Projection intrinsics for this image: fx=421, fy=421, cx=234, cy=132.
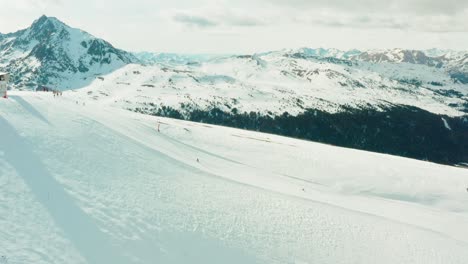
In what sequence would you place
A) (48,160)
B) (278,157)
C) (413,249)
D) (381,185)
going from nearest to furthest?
(48,160) → (413,249) → (381,185) → (278,157)

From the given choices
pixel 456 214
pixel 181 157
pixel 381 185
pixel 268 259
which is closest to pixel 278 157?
pixel 381 185

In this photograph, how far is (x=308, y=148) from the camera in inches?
2793

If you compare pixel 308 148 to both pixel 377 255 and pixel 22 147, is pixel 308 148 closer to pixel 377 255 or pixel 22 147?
pixel 377 255

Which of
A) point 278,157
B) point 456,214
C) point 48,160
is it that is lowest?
point 456,214

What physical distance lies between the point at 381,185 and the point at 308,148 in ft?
53.7

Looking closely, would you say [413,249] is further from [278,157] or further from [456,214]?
[278,157]

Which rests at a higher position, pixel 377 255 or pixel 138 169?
pixel 138 169

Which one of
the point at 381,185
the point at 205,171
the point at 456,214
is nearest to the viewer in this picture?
the point at 205,171

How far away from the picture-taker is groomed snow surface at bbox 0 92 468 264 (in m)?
24.2

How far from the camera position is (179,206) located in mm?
31578

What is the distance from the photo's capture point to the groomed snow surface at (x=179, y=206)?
79.6ft

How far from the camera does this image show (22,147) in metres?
32.0

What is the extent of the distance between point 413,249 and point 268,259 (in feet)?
47.5

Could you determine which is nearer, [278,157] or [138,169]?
[138,169]
